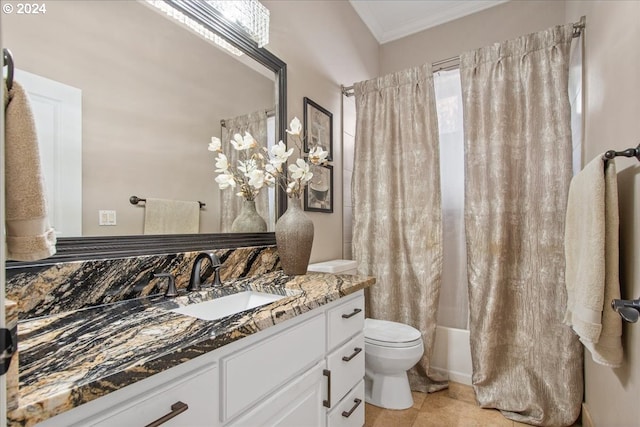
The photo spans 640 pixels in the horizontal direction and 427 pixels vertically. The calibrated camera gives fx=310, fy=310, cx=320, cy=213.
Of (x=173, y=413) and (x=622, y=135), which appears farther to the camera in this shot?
(x=622, y=135)

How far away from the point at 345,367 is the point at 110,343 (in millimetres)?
936

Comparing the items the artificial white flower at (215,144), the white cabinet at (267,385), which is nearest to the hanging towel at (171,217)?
the artificial white flower at (215,144)

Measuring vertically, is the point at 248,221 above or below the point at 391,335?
above

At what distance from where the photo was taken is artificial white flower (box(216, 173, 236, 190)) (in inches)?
55.5

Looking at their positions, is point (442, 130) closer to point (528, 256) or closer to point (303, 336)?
point (528, 256)

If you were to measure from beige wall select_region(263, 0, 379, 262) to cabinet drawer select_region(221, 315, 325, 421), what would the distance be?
94 cm

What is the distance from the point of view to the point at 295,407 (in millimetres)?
1022

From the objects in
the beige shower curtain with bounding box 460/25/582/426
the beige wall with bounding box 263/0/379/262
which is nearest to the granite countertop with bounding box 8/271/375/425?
the beige wall with bounding box 263/0/379/262

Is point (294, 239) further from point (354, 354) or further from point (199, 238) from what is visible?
point (354, 354)

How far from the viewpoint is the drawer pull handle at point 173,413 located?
605 millimetres

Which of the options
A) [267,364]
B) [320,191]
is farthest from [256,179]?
[267,364]

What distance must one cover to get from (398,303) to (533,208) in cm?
103

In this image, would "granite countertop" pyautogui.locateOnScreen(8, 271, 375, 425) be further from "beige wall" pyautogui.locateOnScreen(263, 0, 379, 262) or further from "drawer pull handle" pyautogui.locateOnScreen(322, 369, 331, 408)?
"beige wall" pyautogui.locateOnScreen(263, 0, 379, 262)

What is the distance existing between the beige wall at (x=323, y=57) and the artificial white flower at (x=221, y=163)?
2.05 ft
